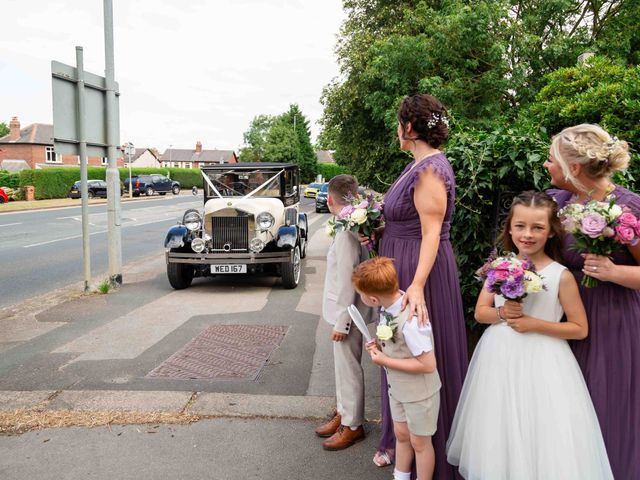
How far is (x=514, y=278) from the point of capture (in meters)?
2.25

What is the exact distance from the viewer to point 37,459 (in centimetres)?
323

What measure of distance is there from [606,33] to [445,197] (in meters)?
11.5

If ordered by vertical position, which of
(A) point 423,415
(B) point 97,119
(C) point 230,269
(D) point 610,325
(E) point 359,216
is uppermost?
(B) point 97,119

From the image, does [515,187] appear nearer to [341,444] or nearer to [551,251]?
[551,251]

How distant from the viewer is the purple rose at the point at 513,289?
226cm

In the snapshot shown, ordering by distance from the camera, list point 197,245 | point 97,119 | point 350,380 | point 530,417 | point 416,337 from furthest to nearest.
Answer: point 97,119 → point 197,245 → point 350,380 → point 416,337 → point 530,417

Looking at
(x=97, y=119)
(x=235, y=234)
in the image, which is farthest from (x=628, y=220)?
(x=97, y=119)

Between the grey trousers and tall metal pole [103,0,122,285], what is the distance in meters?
6.48

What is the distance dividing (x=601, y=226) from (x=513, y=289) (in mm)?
431

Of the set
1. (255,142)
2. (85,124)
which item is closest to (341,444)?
(85,124)

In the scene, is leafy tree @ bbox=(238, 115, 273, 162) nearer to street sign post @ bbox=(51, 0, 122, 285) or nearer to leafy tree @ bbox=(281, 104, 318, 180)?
leafy tree @ bbox=(281, 104, 318, 180)

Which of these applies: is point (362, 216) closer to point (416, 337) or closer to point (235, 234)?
point (416, 337)

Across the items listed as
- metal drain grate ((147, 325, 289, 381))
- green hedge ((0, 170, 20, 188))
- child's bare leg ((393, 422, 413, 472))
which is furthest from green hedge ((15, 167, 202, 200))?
child's bare leg ((393, 422, 413, 472))

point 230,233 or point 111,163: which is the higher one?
point 111,163
